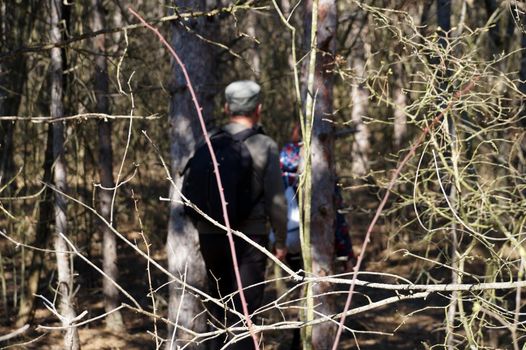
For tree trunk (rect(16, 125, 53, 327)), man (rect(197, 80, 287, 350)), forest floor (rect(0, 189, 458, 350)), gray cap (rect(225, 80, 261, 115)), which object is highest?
gray cap (rect(225, 80, 261, 115))

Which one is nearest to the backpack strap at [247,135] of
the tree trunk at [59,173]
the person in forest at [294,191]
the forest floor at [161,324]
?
the tree trunk at [59,173]

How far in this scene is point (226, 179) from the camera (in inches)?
201

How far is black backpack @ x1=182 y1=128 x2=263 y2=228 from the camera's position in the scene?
16.8 ft

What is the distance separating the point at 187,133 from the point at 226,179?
4.38 ft

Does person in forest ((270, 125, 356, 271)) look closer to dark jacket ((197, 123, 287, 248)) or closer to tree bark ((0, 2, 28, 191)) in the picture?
dark jacket ((197, 123, 287, 248))

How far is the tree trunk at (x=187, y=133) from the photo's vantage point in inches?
247

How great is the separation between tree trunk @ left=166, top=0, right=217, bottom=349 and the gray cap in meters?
0.88

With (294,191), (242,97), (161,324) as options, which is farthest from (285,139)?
(242,97)

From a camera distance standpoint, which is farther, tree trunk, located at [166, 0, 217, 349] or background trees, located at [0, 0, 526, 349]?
tree trunk, located at [166, 0, 217, 349]

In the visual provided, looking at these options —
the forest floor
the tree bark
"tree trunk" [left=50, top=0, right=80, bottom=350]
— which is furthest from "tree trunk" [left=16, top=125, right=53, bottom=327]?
"tree trunk" [left=50, top=0, right=80, bottom=350]

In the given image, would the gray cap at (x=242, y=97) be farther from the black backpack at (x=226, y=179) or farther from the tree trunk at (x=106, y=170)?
the tree trunk at (x=106, y=170)

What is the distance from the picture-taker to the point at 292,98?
12.6m

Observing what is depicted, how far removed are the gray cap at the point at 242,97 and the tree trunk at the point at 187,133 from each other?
2.89 ft

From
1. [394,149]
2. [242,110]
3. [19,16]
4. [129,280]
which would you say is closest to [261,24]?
[394,149]
